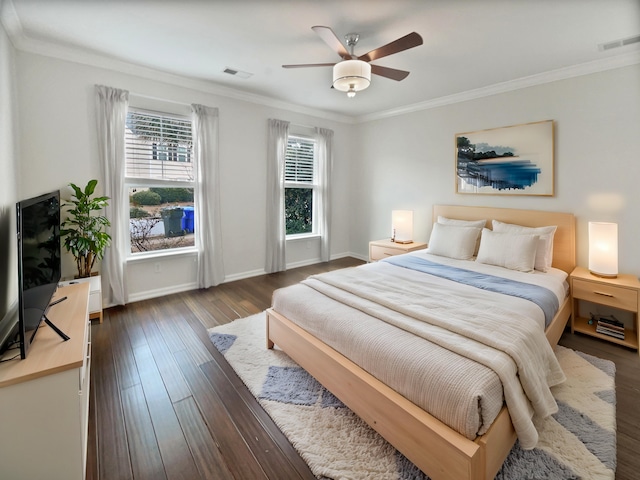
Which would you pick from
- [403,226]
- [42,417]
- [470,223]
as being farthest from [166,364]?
[470,223]

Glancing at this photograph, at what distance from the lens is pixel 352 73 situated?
2424 millimetres

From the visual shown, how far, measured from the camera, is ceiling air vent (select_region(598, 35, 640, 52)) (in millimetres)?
2645

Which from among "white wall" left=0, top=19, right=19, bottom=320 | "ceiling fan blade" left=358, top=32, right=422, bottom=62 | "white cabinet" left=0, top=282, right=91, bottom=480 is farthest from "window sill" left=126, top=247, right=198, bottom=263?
"ceiling fan blade" left=358, top=32, right=422, bottom=62

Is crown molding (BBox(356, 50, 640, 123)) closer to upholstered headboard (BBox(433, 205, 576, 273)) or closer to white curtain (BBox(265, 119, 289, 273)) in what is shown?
upholstered headboard (BBox(433, 205, 576, 273))

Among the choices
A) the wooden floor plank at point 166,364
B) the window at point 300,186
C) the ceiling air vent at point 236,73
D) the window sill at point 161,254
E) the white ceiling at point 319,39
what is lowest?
the wooden floor plank at point 166,364

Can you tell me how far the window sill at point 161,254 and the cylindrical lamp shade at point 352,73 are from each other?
9.74 feet

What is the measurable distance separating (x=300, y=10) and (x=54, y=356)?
2770 mm

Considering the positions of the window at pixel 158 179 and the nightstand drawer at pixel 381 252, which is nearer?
the window at pixel 158 179

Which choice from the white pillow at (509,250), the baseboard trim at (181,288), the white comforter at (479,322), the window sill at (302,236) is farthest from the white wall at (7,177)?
the white pillow at (509,250)

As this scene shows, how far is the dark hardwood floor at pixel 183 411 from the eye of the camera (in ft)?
5.07

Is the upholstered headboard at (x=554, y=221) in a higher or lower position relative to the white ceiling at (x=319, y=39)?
lower

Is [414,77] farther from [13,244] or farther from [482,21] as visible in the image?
[13,244]

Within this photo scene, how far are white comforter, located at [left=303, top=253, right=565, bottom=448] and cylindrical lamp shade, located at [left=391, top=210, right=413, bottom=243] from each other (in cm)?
186

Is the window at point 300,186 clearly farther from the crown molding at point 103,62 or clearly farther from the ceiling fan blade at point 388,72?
the ceiling fan blade at point 388,72
